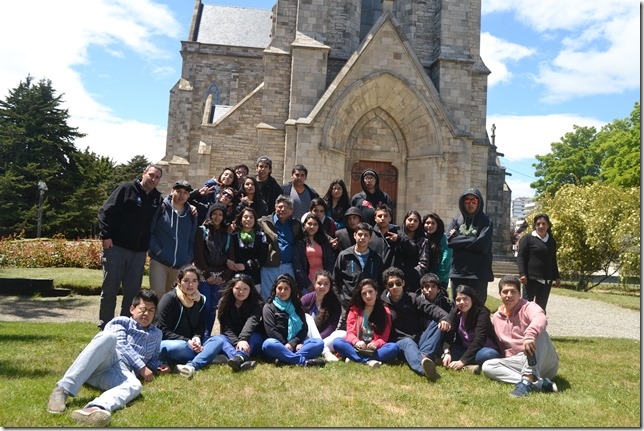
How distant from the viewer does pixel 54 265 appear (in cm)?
1702

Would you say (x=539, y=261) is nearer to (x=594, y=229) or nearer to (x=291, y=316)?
(x=291, y=316)

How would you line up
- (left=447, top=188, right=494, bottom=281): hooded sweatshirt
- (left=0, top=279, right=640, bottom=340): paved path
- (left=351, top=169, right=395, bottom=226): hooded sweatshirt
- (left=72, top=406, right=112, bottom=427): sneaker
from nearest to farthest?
(left=72, top=406, right=112, bottom=427): sneaker → (left=447, top=188, right=494, bottom=281): hooded sweatshirt → (left=351, top=169, right=395, bottom=226): hooded sweatshirt → (left=0, top=279, right=640, bottom=340): paved path

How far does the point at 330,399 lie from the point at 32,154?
32067mm

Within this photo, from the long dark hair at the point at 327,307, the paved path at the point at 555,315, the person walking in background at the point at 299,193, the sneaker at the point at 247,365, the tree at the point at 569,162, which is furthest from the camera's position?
the tree at the point at 569,162

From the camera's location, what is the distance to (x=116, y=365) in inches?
189

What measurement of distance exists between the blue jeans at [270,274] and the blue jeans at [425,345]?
1807mm

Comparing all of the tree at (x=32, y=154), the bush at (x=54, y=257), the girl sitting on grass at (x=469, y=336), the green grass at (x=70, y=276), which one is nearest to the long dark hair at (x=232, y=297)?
the girl sitting on grass at (x=469, y=336)

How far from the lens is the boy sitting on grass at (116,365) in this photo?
4160 mm

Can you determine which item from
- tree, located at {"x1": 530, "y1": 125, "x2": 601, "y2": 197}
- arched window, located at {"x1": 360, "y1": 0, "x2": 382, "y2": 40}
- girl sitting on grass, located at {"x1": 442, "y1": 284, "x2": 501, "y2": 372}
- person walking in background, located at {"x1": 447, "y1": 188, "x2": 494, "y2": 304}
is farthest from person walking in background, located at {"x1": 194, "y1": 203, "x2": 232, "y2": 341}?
tree, located at {"x1": 530, "y1": 125, "x2": 601, "y2": 197}

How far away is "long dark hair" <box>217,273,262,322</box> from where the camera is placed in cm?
612

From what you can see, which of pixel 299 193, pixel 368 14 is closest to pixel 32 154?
pixel 368 14

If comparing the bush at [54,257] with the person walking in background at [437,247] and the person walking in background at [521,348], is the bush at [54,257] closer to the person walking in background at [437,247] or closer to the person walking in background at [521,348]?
the person walking in background at [437,247]

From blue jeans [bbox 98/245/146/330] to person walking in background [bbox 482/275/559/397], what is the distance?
14.2ft

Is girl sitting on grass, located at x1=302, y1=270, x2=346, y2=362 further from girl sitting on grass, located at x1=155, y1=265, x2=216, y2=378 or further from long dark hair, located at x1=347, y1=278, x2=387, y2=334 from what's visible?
girl sitting on grass, located at x1=155, y1=265, x2=216, y2=378
